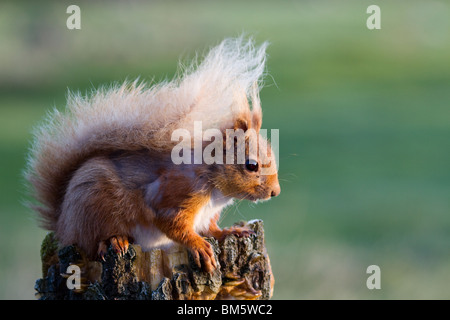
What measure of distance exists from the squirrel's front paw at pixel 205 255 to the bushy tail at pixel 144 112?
35 cm

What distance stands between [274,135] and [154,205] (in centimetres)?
48

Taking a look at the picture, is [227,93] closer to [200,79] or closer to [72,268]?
[200,79]

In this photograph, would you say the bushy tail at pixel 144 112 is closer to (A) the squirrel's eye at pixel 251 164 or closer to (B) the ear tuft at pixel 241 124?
(B) the ear tuft at pixel 241 124

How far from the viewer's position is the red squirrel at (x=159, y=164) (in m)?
2.22

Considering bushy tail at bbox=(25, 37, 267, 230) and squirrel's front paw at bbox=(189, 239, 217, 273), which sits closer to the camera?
squirrel's front paw at bbox=(189, 239, 217, 273)

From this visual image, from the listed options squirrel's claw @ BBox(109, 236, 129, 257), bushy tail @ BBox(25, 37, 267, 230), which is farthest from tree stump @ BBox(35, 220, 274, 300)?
bushy tail @ BBox(25, 37, 267, 230)

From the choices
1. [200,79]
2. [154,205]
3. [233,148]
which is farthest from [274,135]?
[154,205]

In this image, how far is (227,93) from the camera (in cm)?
229

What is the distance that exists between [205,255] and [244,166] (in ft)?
1.08

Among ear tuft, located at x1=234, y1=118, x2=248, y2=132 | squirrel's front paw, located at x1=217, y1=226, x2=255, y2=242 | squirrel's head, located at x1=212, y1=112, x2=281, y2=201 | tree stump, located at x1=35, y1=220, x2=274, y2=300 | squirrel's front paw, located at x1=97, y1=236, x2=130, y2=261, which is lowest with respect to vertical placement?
tree stump, located at x1=35, y1=220, x2=274, y2=300

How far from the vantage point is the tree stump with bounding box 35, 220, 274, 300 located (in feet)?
6.90

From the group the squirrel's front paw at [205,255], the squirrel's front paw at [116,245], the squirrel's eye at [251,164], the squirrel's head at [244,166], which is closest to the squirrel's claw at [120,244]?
the squirrel's front paw at [116,245]

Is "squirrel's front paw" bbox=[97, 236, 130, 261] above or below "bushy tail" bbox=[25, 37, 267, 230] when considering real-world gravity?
below

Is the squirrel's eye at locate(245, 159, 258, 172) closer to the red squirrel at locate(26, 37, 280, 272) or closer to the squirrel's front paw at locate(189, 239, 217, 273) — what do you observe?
the red squirrel at locate(26, 37, 280, 272)
